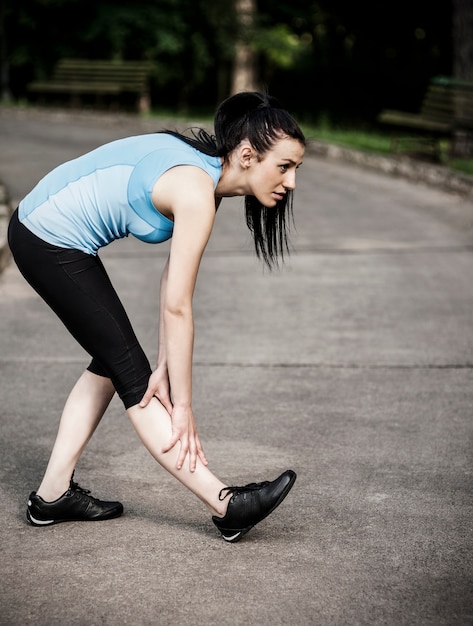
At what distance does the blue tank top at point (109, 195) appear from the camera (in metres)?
3.36

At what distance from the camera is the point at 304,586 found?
3266mm

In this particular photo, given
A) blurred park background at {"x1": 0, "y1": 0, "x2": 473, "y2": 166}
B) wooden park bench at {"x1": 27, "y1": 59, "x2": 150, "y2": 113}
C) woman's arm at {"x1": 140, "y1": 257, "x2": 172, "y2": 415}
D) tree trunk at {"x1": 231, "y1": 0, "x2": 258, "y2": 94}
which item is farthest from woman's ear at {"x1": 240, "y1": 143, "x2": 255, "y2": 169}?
tree trunk at {"x1": 231, "y1": 0, "x2": 258, "y2": 94}

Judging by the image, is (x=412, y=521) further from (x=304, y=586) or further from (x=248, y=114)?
(x=248, y=114)

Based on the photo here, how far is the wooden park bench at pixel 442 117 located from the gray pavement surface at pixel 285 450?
161 inches

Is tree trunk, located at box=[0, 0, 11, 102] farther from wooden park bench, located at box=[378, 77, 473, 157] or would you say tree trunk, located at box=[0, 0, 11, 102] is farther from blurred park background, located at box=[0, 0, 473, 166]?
wooden park bench, located at box=[378, 77, 473, 157]

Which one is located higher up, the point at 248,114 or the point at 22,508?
the point at 248,114

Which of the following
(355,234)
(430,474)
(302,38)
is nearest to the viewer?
(430,474)

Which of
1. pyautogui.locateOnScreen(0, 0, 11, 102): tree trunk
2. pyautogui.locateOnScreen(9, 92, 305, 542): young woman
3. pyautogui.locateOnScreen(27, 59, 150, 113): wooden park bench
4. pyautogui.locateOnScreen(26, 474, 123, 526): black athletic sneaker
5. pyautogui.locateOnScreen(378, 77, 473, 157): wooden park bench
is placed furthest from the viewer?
pyautogui.locateOnScreen(0, 0, 11, 102): tree trunk

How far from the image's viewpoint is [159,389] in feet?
11.7

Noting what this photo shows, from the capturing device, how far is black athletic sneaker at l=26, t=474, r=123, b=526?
3734 millimetres

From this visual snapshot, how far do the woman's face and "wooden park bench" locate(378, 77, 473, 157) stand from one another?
9.79 m

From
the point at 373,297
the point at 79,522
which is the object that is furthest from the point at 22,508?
the point at 373,297

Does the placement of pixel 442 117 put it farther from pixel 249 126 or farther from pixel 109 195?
pixel 109 195

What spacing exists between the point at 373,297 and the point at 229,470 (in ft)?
11.2
